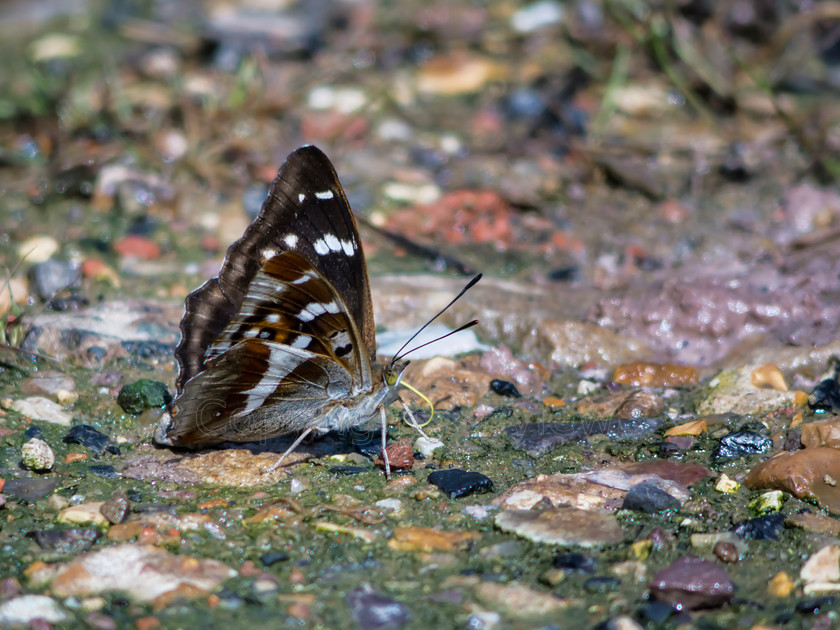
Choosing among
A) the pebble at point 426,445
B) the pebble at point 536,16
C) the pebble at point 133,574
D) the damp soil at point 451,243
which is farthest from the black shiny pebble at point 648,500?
the pebble at point 536,16

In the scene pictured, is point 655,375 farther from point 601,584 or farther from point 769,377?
point 601,584

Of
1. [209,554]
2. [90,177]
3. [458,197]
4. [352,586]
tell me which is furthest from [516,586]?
[90,177]

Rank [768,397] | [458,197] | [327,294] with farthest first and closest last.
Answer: [458,197] < [768,397] < [327,294]

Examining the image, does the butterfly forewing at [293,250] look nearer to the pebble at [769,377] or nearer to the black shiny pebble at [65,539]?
the black shiny pebble at [65,539]

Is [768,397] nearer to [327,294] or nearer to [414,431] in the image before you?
[414,431]

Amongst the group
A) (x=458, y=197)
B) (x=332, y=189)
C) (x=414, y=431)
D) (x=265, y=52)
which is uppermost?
(x=265, y=52)

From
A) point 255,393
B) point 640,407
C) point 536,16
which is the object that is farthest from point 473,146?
point 255,393
